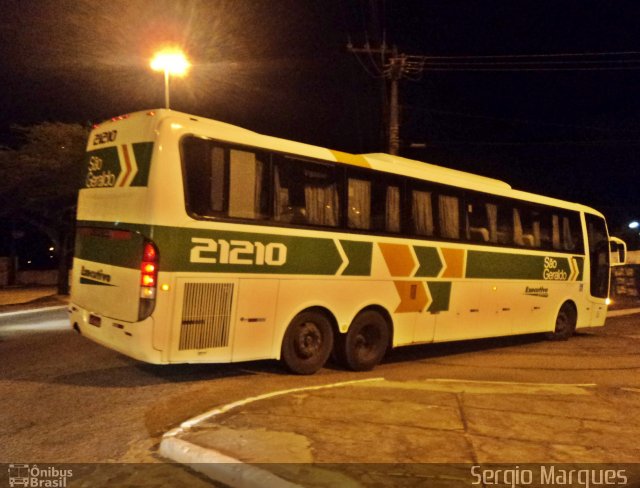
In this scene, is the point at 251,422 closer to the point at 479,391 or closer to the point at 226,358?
the point at 226,358

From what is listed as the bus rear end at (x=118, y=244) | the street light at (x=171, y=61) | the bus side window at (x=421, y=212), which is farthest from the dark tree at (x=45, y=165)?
the bus side window at (x=421, y=212)

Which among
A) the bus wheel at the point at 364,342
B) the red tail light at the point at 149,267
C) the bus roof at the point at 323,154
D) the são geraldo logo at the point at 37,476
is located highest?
the bus roof at the point at 323,154

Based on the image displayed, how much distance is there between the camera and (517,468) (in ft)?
15.4

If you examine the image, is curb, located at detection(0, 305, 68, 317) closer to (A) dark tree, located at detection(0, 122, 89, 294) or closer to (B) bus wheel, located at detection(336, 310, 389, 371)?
(A) dark tree, located at detection(0, 122, 89, 294)

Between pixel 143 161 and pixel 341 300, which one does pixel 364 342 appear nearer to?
pixel 341 300

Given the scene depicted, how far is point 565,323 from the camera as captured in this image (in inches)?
531

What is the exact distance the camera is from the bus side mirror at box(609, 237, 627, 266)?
48.8 ft

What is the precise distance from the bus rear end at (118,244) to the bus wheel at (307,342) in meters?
1.95

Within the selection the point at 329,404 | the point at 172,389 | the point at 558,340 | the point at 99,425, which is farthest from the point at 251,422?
the point at 558,340

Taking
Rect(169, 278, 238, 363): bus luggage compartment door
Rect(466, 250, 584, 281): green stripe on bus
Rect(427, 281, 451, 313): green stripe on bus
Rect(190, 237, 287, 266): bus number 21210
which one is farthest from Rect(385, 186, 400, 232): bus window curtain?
Rect(169, 278, 238, 363): bus luggage compartment door

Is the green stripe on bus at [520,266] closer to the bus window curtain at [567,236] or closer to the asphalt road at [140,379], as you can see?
the bus window curtain at [567,236]

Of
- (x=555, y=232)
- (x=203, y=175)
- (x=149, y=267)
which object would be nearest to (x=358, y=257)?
(x=203, y=175)

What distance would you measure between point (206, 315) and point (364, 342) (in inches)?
116

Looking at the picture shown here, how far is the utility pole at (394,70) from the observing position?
17.4 meters
